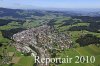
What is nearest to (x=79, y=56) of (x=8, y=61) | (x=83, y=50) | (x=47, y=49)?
(x=83, y=50)

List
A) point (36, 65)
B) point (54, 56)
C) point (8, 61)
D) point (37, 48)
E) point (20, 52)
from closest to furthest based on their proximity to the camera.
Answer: point (36, 65) < point (8, 61) < point (54, 56) < point (20, 52) < point (37, 48)

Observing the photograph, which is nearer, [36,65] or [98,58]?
[36,65]

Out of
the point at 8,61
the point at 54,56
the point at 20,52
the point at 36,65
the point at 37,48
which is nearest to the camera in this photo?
the point at 36,65

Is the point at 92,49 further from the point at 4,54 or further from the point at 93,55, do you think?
the point at 4,54

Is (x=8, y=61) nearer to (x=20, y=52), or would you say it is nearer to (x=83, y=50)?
(x=20, y=52)

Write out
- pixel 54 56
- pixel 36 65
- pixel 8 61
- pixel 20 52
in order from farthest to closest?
1. pixel 20 52
2. pixel 54 56
3. pixel 8 61
4. pixel 36 65

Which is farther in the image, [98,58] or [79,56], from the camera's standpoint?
[79,56]

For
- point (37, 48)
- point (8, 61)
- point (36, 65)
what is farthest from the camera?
point (37, 48)

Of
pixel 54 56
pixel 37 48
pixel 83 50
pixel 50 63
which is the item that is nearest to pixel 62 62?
pixel 50 63
